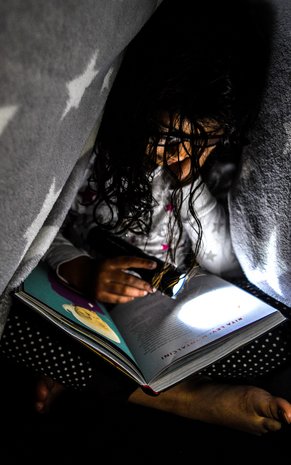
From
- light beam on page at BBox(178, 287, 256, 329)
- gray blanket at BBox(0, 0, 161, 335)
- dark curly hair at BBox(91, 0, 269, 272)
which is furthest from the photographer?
light beam on page at BBox(178, 287, 256, 329)

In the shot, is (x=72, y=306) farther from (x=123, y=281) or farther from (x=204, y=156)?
(x=204, y=156)

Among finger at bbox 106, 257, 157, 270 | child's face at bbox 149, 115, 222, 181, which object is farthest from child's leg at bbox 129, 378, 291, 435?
child's face at bbox 149, 115, 222, 181

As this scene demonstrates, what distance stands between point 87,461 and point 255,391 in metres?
0.34

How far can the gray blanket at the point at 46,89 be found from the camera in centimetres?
40

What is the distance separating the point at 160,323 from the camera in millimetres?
708

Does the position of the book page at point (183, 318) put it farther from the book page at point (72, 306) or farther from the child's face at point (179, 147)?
the child's face at point (179, 147)

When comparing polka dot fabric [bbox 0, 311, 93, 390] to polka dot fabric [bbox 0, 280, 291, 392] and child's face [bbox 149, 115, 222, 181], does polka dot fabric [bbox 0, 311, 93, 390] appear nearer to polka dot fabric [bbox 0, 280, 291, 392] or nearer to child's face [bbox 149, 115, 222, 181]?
polka dot fabric [bbox 0, 280, 291, 392]

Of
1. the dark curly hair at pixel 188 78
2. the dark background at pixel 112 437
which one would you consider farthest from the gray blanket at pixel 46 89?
the dark background at pixel 112 437

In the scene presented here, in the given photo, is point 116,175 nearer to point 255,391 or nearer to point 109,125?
point 109,125

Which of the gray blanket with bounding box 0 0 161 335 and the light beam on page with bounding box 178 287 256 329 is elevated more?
the gray blanket with bounding box 0 0 161 335

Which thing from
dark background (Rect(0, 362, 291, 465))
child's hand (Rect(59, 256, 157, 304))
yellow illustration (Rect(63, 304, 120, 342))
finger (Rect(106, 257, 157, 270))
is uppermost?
finger (Rect(106, 257, 157, 270))

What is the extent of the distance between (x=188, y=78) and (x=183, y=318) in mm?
387

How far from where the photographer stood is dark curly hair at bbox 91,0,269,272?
555mm

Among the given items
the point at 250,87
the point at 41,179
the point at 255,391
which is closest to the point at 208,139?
the point at 250,87
